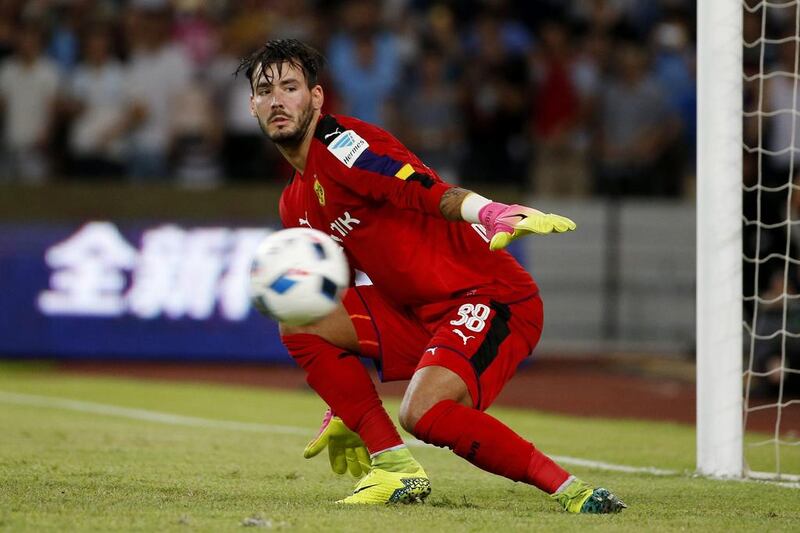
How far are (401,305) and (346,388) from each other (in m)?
0.47

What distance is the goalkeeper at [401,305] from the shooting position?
205 inches

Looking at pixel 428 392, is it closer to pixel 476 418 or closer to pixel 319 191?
pixel 476 418

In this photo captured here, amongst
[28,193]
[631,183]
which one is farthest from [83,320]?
[631,183]

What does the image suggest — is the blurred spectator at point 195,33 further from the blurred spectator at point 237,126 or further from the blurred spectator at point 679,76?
the blurred spectator at point 679,76

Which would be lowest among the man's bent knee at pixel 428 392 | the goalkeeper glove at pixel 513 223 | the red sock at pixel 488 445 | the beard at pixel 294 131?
the red sock at pixel 488 445

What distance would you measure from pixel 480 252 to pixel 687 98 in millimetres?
10790

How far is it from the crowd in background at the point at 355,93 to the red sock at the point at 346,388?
9031mm

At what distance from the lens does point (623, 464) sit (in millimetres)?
7488

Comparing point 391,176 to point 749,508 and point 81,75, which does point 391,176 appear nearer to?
point 749,508

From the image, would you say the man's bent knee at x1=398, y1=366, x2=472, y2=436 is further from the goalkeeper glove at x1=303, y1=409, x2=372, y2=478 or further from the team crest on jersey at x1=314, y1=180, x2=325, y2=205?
the team crest on jersey at x1=314, y1=180, x2=325, y2=205

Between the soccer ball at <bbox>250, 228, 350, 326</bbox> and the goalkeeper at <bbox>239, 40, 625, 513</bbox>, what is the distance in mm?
313

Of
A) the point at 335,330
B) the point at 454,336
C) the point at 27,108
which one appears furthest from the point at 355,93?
the point at 454,336

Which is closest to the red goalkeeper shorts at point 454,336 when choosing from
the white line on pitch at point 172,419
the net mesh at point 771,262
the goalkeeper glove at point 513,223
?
the goalkeeper glove at point 513,223

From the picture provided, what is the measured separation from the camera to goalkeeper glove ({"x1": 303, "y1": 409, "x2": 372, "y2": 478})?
598cm
